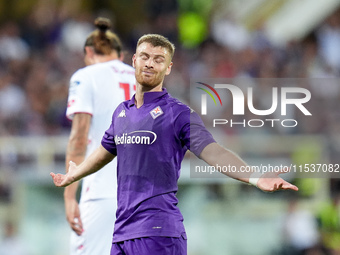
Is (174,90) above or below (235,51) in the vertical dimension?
below

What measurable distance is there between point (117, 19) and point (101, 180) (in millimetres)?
11858

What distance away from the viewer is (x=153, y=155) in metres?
4.34

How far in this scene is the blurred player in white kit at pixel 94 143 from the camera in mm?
5676

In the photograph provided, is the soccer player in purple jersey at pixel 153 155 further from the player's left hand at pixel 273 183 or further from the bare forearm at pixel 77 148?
the bare forearm at pixel 77 148

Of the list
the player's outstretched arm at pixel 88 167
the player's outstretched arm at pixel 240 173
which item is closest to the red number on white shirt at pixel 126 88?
the player's outstretched arm at pixel 88 167

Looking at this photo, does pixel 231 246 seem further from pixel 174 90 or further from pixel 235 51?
pixel 235 51

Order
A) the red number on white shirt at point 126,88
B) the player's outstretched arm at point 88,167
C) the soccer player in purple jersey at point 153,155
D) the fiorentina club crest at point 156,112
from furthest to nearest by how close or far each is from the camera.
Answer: the red number on white shirt at point 126,88 < the player's outstretched arm at point 88,167 < the fiorentina club crest at point 156,112 < the soccer player in purple jersey at point 153,155

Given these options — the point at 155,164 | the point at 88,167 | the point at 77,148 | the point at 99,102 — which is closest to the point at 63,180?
the point at 88,167

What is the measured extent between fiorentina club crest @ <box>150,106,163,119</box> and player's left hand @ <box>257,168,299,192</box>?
842 mm

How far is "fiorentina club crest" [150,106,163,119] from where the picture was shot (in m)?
4.38

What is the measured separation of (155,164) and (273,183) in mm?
856

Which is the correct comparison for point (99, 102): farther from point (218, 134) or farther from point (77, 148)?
point (218, 134)

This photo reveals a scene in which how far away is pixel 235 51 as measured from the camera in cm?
1545

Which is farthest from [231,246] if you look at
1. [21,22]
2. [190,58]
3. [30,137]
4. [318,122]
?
[21,22]
